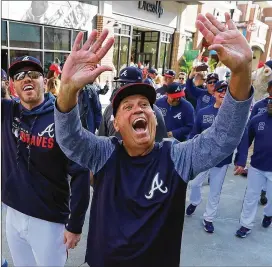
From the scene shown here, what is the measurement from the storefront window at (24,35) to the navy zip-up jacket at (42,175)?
842 centimetres

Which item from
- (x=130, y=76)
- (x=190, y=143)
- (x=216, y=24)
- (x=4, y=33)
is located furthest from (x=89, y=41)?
(x=4, y=33)

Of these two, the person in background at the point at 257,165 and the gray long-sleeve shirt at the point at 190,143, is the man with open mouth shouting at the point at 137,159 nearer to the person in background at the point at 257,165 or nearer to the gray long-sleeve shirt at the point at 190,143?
the gray long-sleeve shirt at the point at 190,143

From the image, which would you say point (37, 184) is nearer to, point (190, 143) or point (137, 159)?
point (137, 159)

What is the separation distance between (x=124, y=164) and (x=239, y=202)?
12.0 feet

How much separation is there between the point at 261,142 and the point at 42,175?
270 cm

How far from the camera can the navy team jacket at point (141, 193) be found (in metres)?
1.39

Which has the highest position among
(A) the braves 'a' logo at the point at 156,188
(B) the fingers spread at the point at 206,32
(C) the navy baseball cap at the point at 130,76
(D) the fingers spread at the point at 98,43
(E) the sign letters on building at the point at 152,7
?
(E) the sign letters on building at the point at 152,7

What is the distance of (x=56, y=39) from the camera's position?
36.3ft

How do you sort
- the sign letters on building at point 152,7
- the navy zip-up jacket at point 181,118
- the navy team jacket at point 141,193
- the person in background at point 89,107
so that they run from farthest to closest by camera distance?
the sign letters on building at point 152,7
the navy zip-up jacket at point 181,118
the person in background at point 89,107
the navy team jacket at point 141,193

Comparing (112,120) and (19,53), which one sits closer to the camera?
(112,120)

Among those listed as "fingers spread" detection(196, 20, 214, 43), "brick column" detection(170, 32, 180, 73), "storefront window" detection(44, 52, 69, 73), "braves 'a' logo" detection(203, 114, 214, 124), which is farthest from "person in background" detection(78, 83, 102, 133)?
"brick column" detection(170, 32, 180, 73)

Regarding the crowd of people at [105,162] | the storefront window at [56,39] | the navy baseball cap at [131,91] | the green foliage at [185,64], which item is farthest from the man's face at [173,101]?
the green foliage at [185,64]

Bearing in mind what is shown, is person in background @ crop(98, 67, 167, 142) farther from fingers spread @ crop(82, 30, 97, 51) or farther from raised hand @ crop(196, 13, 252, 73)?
raised hand @ crop(196, 13, 252, 73)

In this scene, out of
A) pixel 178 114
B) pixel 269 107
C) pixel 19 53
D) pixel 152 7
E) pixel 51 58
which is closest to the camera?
pixel 269 107
